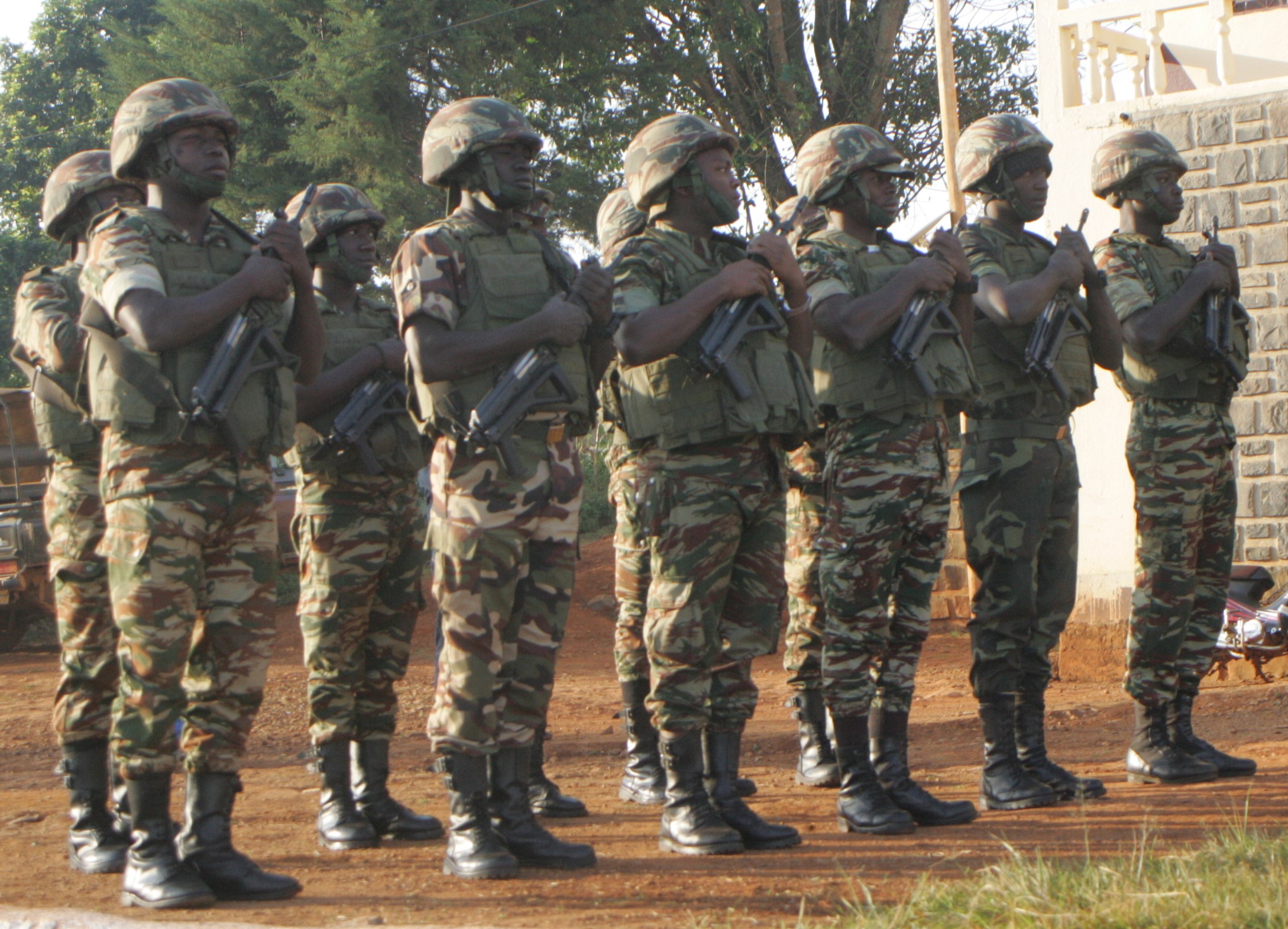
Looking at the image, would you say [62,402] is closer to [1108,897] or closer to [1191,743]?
[1108,897]

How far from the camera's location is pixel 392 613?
5.16 m

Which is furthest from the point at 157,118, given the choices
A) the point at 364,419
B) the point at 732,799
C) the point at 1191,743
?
the point at 1191,743

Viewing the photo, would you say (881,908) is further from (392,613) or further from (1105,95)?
(1105,95)

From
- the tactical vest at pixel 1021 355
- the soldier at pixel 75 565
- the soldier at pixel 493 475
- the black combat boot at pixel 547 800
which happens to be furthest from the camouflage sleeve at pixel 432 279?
the tactical vest at pixel 1021 355

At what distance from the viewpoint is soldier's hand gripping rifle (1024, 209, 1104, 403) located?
→ 5230mm

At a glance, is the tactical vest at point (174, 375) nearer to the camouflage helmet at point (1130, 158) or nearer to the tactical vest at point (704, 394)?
the tactical vest at point (704, 394)

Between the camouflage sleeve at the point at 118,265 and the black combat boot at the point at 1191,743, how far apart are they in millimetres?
4041

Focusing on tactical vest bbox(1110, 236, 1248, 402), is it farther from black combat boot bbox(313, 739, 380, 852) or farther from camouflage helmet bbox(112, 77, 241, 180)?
camouflage helmet bbox(112, 77, 241, 180)

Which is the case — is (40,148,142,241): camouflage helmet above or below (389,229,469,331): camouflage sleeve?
above

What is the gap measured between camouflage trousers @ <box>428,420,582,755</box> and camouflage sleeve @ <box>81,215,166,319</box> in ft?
3.16

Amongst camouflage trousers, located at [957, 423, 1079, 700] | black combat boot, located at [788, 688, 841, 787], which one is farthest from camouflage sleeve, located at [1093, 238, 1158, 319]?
black combat boot, located at [788, 688, 841, 787]

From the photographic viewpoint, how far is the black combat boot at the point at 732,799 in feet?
14.9

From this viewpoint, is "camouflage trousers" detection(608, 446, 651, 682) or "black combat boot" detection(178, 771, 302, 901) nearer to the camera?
"black combat boot" detection(178, 771, 302, 901)

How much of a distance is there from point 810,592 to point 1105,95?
4.90m
